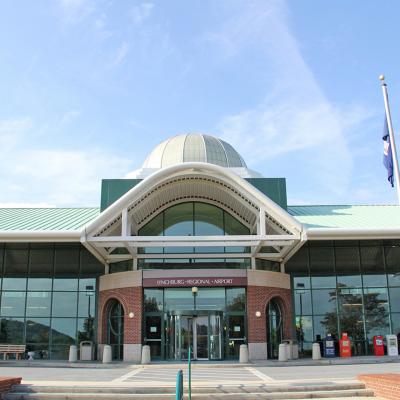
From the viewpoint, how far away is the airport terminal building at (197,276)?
2592 centimetres

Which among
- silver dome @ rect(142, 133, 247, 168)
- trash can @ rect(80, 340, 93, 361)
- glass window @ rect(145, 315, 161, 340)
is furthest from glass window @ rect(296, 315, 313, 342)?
silver dome @ rect(142, 133, 247, 168)

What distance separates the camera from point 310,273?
29.2 metres

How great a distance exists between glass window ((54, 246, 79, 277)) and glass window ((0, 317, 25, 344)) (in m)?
3.21

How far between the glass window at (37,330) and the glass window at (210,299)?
328 inches

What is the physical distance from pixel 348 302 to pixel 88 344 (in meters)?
14.0

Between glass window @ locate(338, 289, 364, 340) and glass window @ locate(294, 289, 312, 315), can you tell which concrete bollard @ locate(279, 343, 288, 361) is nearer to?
glass window @ locate(294, 289, 312, 315)

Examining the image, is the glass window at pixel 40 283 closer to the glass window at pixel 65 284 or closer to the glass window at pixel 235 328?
the glass window at pixel 65 284

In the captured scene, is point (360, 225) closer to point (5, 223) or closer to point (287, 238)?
point (287, 238)

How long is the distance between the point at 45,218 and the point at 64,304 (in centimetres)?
476

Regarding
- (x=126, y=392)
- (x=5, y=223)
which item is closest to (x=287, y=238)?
(x=126, y=392)

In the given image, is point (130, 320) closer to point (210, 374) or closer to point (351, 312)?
point (210, 374)

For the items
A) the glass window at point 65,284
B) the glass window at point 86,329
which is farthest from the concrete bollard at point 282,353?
the glass window at point 65,284

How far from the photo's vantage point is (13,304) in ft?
93.5

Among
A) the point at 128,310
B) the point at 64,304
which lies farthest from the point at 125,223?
the point at 64,304
